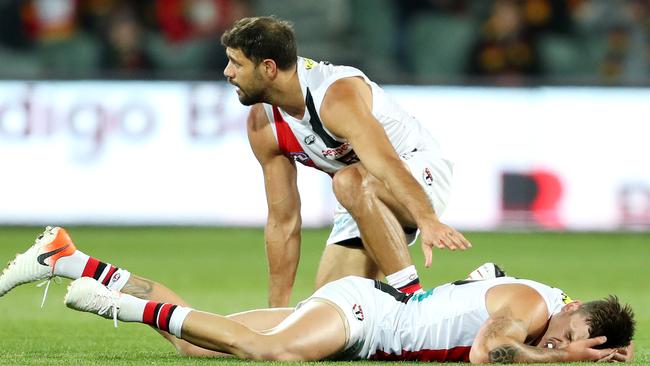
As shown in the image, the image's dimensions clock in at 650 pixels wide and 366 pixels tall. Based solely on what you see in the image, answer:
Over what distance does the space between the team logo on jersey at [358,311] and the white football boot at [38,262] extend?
5.55ft

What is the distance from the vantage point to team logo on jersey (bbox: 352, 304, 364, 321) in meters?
6.58

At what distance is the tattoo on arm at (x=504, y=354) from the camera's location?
6242mm

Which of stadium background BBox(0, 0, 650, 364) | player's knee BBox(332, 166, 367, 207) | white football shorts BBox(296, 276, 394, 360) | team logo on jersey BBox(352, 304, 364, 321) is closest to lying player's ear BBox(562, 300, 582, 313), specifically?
white football shorts BBox(296, 276, 394, 360)

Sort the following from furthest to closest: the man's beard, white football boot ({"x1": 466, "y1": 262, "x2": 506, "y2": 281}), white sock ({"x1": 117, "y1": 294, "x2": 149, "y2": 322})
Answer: the man's beard < white football boot ({"x1": 466, "y1": 262, "x2": 506, "y2": 281}) < white sock ({"x1": 117, "y1": 294, "x2": 149, "y2": 322})

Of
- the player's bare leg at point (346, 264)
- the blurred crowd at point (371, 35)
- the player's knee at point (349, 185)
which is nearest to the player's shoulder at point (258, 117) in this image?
the player's knee at point (349, 185)

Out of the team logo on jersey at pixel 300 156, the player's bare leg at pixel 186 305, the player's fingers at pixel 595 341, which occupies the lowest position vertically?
the player's bare leg at pixel 186 305

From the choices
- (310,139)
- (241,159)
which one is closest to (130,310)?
(310,139)

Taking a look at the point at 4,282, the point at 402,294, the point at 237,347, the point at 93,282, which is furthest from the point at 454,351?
the point at 4,282

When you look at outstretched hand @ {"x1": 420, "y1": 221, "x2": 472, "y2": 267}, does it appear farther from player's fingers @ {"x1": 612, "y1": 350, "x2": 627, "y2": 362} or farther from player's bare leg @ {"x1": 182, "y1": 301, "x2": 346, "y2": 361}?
player's fingers @ {"x1": 612, "y1": 350, "x2": 627, "y2": 362}

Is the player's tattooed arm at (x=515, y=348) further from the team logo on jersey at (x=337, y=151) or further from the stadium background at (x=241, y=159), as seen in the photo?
the stadium background at (x=241, y=159)

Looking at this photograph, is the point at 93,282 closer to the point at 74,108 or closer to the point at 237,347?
the point at 237,347

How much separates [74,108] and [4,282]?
845 centimetres

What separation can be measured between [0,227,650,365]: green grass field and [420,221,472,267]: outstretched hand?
3.39 ft

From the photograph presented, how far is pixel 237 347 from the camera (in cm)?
650
